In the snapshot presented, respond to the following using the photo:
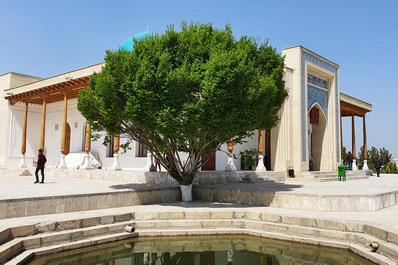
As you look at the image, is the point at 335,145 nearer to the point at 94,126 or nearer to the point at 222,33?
the point at 222,33

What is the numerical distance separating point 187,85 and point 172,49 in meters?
1.18

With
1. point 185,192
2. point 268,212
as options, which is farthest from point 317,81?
point 268,212

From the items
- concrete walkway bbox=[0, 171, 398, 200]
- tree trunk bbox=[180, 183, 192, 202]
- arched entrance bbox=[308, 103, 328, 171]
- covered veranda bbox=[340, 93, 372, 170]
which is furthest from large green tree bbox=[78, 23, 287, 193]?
covered veranda bbox=[340, 93, 372, 170]

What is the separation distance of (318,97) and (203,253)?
1359cm

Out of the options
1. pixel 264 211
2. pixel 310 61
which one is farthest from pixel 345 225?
pixel 310 61

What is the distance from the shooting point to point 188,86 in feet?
23.6

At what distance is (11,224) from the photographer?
550 centimetres

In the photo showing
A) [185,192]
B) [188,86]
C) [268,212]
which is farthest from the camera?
[185,192]

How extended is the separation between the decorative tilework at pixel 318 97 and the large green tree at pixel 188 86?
29.4 ft

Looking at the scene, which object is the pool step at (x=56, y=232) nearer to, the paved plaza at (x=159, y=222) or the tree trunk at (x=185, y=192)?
the paved plaza at (x=159, y=222)

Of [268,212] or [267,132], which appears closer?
[268,212]

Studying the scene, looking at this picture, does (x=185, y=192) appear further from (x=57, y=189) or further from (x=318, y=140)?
(x=318, y=140)

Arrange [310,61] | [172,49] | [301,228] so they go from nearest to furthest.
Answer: [301,228], [172,49], [310,61]

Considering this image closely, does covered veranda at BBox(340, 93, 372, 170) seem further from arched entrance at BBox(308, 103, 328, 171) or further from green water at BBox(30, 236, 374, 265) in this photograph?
green water at BBox(30, 236, 374, 265)
